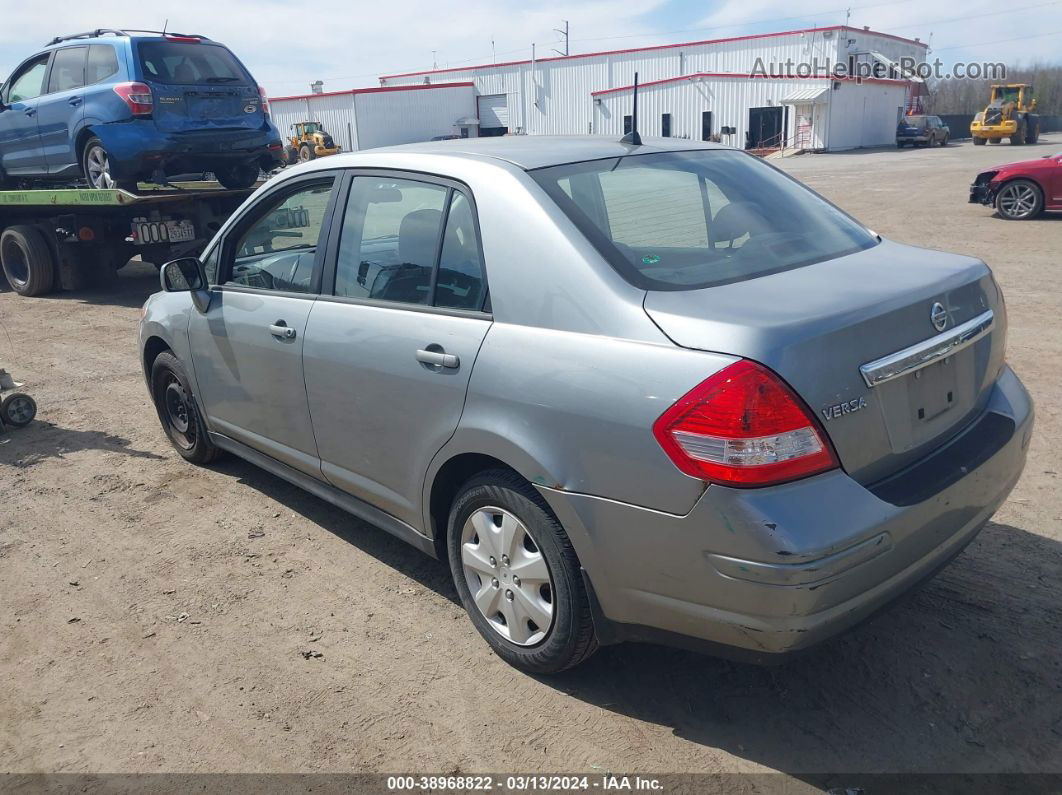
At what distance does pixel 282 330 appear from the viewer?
12.7ft

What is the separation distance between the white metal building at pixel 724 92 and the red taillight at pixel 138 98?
105 ft

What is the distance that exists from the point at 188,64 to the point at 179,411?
6604 mm

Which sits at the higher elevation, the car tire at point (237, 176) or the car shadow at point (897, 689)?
the car tire at point (237, 176)

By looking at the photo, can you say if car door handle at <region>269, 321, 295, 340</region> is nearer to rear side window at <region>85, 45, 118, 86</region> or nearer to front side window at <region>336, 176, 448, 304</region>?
front side window at <region>336, 176, 448, 304</region>

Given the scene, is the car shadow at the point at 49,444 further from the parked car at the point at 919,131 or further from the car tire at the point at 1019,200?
the parked car at the point at 919,131

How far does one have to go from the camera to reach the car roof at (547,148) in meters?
3.27

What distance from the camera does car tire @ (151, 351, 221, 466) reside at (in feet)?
16.4

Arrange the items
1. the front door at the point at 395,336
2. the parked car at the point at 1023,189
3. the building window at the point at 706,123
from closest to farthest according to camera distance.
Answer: the front door at the point at 395,336 → the parked car at the point at 1023,189 → the building window at the point at 706,123

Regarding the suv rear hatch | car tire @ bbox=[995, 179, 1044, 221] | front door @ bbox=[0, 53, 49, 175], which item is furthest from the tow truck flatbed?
car tire @ bbox=[995, 179, 1044, 221]

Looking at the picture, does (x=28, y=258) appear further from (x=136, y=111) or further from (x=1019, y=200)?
(x=1019, y=200)

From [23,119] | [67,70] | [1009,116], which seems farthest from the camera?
[1009,116]

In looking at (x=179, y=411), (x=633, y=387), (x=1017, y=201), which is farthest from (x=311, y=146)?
(x=633, y=387)

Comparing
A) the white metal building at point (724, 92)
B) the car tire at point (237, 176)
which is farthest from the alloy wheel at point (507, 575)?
the white metal building at point (724, 92)

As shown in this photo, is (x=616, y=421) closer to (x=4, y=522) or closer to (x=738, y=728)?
(x=738, y=728)
